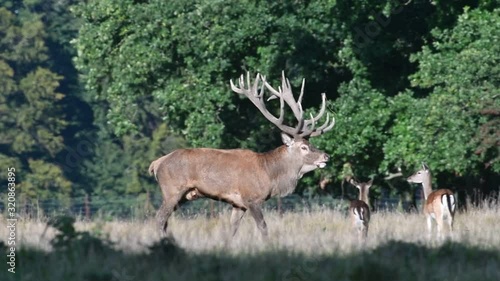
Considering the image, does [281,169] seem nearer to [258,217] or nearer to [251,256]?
[258,217]

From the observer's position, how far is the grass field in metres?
10.2

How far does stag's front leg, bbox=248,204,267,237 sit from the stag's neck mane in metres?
0.58

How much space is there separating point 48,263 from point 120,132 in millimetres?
15082

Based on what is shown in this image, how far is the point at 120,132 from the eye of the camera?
83.8ft

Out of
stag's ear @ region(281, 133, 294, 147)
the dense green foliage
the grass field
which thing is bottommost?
the grass field

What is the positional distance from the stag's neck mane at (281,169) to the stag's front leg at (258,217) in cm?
58

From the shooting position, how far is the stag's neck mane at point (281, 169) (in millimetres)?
15805

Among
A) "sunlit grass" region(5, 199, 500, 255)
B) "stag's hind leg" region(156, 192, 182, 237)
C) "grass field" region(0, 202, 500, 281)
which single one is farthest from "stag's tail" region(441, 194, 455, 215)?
"stag's hind leg" region(156, 192, 182, 237)

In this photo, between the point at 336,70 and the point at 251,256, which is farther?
the point at 336,70

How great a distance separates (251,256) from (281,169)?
485 centimetres

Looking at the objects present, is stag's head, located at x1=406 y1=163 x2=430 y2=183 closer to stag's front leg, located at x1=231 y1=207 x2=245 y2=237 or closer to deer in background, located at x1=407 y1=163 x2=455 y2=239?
deer in background, located at x1=407 y1=163 x2=455 y2=239

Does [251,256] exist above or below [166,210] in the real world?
below

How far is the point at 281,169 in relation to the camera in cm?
1597

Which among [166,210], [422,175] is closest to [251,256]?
[166,210]
